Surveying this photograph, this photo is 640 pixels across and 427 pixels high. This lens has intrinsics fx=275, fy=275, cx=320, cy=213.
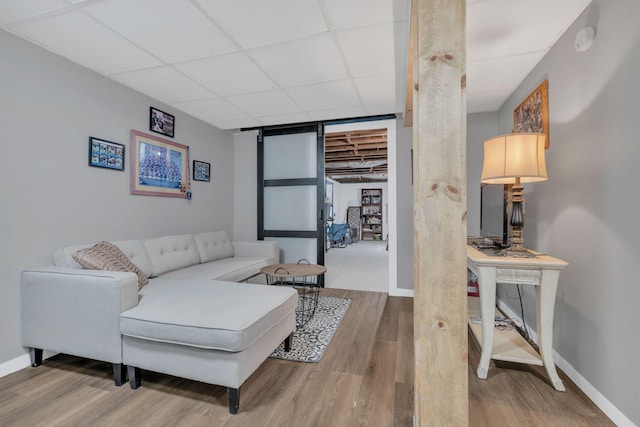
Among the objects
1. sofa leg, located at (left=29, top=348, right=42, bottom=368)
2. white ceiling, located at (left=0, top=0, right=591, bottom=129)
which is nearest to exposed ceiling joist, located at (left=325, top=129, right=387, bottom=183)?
white ceiling, located at (left=0, top=0, right=591, bottom=129)

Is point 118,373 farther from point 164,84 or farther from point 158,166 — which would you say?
point 164,84

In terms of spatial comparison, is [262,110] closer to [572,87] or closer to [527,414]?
[572,87]

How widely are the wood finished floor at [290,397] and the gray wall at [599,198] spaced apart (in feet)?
1.04

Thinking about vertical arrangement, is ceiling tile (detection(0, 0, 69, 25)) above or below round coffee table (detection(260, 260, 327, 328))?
above

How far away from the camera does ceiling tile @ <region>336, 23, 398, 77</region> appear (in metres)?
1.87

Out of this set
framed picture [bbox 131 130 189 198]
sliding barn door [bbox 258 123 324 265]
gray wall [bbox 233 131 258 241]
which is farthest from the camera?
gray wall [bbox 233 131 258 241]

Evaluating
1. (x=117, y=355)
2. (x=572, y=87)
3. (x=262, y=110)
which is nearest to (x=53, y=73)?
(x=262, y=110)

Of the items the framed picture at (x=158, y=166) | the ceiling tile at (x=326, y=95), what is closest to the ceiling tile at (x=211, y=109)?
the framed picture at (x=158, y=166)

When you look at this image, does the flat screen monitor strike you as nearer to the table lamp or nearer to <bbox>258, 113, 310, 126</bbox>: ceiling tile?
the table lamp

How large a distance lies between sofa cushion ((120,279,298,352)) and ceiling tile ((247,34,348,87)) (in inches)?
71.1

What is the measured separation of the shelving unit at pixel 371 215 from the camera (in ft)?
35.9

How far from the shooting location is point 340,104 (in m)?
3.18

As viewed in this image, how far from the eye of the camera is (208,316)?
1.54 m

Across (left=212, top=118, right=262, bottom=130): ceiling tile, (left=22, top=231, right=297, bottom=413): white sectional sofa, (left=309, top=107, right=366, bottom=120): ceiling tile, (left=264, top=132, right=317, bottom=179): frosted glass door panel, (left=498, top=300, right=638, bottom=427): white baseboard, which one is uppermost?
(left=309, top=107, right=366, bottom=120): ceiling tile
